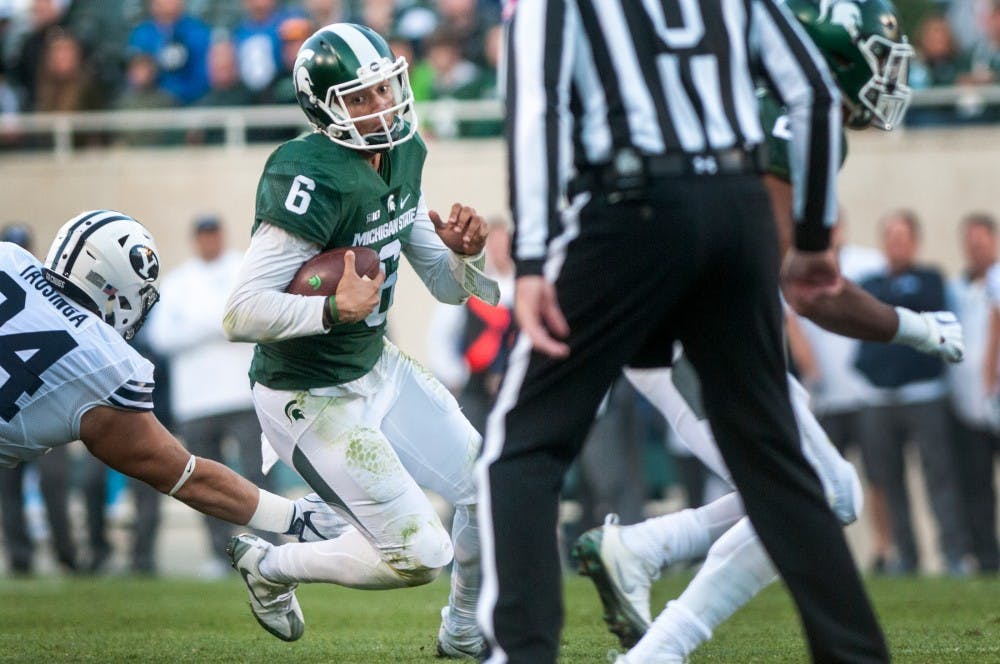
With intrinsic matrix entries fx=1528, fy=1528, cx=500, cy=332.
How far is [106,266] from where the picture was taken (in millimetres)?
4832

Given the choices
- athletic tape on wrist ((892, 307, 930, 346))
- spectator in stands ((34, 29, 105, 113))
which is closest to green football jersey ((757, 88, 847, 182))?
athletic tape on wrist ((892, 307, 930, 346))

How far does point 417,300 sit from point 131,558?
11.3 ft

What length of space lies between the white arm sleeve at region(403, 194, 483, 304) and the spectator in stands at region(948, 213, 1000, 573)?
5189 mm

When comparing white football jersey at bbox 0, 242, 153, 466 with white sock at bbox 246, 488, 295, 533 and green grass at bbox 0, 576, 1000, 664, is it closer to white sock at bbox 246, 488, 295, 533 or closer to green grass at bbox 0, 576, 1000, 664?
white sock at bbox 246, 488, 295, 533

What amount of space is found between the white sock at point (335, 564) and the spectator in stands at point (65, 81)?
8.66m

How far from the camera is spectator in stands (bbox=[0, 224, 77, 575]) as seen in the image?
9984 millimetres

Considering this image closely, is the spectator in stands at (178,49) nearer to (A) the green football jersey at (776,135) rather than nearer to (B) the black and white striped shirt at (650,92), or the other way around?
(A) the green football jersey at (776,135)

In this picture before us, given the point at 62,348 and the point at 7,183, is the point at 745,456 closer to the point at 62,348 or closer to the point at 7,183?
the point at 62,348

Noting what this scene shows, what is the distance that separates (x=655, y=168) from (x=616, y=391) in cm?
648

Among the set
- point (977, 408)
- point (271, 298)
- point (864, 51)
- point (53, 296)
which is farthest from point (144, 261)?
point (977, 408)

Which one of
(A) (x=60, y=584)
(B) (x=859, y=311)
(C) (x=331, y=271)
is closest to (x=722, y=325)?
(B) (x=859, y=311)

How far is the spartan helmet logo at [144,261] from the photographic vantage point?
4.88 m

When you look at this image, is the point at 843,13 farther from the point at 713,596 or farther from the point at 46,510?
the point at 46,510

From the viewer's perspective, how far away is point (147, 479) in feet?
15.8
